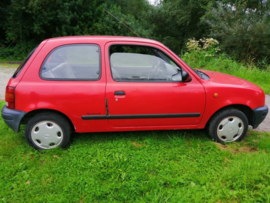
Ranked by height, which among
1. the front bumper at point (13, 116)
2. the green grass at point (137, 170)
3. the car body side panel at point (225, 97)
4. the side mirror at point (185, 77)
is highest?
the side mirror at point (185, 77)

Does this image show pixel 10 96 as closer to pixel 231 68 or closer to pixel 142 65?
pixel 142 65

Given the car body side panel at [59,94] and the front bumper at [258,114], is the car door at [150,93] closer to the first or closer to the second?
the car body side panel at [59,94]

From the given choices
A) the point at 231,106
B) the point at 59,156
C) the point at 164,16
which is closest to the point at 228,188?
the point at 231,106

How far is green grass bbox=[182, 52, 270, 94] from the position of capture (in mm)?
7235

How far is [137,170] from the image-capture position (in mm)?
2768

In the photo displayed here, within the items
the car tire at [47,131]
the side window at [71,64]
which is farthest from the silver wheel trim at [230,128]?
the car tire at [47,131]

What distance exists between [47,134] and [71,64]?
1.04 metres

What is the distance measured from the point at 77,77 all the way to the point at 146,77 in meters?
0.97

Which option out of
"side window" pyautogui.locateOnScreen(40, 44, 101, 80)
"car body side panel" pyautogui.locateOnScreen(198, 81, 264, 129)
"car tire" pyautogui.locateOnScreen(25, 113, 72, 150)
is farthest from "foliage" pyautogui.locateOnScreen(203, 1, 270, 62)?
"car tire" pyautogui.locateOnScreen(25, 113, 72, 150)

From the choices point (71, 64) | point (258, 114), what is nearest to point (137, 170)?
point (71, 64)

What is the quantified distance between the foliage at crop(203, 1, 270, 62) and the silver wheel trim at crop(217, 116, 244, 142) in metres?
7.11

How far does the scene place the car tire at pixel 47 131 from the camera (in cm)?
305

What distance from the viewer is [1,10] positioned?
576 inches

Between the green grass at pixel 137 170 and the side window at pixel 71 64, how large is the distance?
1020 millimetres
